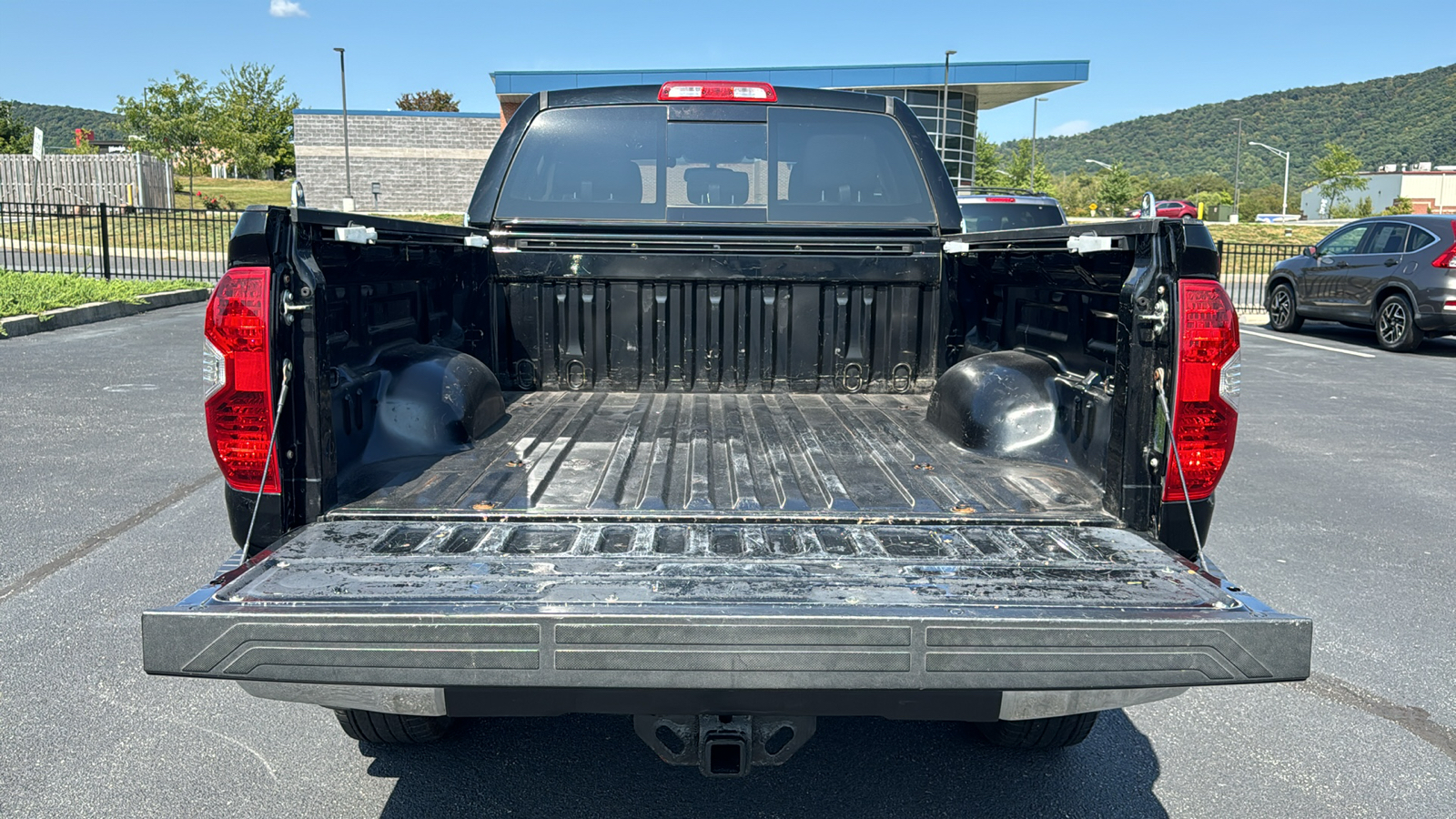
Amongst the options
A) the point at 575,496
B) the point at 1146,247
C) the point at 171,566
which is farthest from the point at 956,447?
the point at 171,566

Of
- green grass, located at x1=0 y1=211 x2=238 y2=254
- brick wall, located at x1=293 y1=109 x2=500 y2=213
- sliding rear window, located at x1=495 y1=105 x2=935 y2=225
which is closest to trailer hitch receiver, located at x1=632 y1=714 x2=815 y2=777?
sliding rear window, located at x1=495 y1=105 x2=935 y2=225

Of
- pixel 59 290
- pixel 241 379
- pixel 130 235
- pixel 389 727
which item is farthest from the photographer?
pixel 130 235

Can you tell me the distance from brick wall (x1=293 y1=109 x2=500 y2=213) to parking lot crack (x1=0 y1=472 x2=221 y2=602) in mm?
41208

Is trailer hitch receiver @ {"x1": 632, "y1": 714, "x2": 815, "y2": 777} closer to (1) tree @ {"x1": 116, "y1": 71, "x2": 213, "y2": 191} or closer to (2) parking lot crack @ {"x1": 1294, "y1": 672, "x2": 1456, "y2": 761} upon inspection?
(2) parking lot crack @ {"x1": 1294, "y1": 672, "x2": 1456, "y2": 761}

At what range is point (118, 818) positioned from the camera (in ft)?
9.14

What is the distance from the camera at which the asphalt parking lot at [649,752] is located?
2912 millimetres

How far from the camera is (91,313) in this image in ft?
45.7

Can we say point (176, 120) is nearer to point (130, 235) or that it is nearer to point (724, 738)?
point (130, 235)

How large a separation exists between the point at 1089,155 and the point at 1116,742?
148m

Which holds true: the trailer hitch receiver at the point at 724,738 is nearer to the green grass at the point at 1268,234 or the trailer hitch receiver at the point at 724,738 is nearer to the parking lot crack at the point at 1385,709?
the parking lot crack at the point at 1385,709

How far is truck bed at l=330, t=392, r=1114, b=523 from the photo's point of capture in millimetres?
2623

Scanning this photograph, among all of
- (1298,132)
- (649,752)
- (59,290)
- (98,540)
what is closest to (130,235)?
(59,290)

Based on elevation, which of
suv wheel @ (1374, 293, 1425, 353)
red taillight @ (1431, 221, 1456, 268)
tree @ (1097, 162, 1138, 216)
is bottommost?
suv wheel @ (1374, 293, 1425, 353)

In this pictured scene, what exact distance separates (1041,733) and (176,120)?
5582cm
